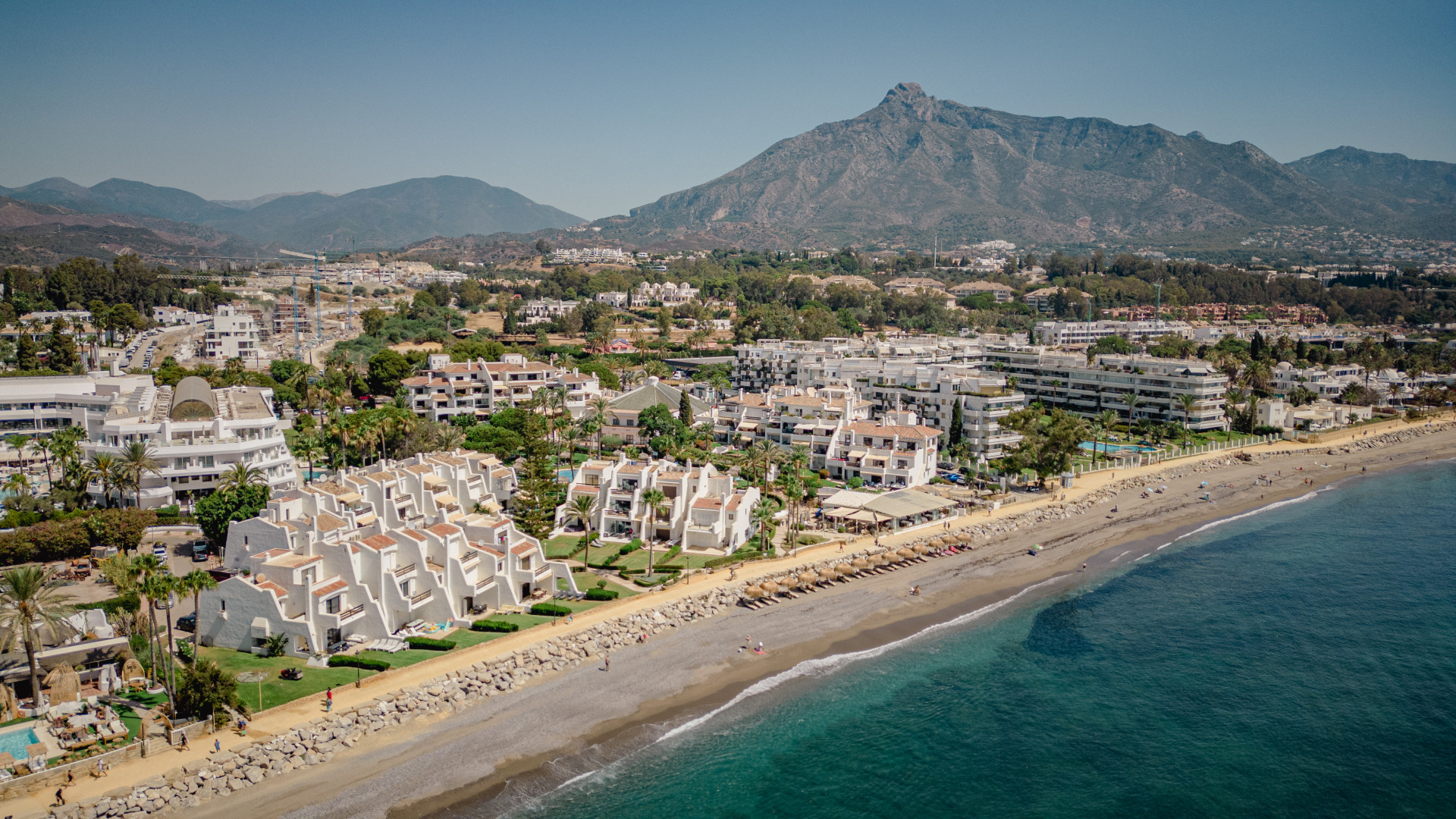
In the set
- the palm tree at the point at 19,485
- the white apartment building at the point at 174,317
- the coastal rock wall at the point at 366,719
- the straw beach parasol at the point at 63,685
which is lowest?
the coastal rock wall at the point at 366,719

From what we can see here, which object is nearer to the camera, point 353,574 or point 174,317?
point 353,574

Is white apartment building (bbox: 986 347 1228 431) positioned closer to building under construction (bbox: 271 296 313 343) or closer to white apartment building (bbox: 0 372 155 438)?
white apartment building (bbox: 0 372 155 438)

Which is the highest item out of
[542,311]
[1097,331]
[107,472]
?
[542,311]

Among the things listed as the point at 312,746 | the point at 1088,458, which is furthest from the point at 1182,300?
the point at 312,746

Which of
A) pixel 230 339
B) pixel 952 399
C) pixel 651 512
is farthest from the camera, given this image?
pixel 230 339

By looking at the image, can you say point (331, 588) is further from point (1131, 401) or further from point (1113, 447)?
point (1131, 401)

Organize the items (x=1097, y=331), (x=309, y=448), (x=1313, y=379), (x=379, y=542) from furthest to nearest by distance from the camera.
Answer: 1. (x=1097, y=331)
2. (x=1313, y=379)
3. (x=309, y=448)
4. (x=379, y=542)

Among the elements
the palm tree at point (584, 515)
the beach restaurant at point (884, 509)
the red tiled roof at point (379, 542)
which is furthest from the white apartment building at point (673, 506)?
the red tiled roof at point (379, 542)

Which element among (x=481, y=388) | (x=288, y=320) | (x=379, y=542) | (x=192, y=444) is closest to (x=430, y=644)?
(x=379, y=542)

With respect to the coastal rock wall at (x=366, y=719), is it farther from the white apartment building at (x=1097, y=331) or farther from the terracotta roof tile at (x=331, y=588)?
the white apartment building at (x=1097, y=331)
